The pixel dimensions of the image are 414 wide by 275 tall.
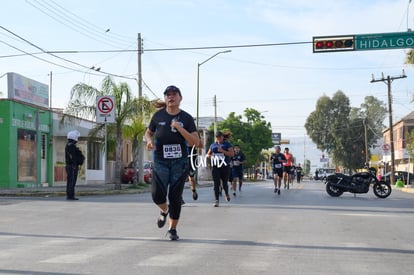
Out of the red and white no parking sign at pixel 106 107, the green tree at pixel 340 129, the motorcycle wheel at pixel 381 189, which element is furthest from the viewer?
the green tree at pixel 340 129

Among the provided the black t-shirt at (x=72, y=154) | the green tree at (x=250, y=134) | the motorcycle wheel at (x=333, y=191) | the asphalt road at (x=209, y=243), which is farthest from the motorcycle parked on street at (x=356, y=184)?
the green tree at (x=250, y=134)

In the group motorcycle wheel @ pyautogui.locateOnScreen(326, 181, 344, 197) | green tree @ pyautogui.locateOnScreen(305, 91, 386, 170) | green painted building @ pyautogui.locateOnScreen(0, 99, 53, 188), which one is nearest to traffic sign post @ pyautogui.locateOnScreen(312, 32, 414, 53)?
motorcycle wheel @ pyautogui.locateOnScreen(326, 181, 344, 197)

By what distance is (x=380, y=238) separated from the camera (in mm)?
8555

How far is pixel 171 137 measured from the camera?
8109mm

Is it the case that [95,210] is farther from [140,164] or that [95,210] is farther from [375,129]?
[375,129]

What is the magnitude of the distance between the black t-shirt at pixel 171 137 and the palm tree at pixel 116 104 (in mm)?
17030

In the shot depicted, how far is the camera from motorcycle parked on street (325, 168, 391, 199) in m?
19.4

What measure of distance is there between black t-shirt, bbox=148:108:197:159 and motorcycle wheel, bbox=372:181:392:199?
13100 mm

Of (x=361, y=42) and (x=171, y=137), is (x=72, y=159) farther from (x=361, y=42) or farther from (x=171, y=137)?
(x=361, y=42)

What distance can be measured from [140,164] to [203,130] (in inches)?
1513

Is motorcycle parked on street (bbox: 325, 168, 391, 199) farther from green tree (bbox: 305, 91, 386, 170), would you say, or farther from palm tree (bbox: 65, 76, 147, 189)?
green tree (bbox: 305, 91, 386, 170)

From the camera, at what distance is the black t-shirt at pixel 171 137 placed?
811 cm

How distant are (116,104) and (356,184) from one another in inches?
448

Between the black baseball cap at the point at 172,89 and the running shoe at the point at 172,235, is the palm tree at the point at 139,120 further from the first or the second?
the running shoe at the point at 172,235
